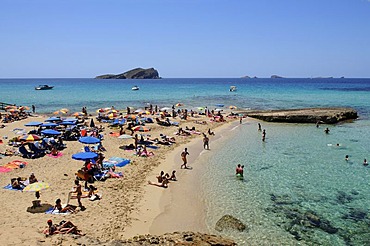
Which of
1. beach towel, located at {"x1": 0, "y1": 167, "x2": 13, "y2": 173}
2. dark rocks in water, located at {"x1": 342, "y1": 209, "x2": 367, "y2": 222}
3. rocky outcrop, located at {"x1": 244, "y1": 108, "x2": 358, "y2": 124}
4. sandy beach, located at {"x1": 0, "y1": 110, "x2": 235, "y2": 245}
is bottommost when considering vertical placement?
dark rocks in water, located at {"x1": 342, "y1": 209, "x2": 367, "y2": 222}

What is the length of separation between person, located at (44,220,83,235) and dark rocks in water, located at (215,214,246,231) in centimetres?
497

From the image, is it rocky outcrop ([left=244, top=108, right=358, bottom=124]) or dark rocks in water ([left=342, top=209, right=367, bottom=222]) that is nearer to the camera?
dark rocks in water ([left=342, top=209, right=367, bottom=222])

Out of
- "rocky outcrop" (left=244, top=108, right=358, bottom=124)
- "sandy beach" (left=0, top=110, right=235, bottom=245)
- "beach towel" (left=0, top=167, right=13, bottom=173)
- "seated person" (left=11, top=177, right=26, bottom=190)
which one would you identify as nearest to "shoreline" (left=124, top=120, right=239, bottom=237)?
"sandy beach" (left=0, top=110, right=235, bottom=245)

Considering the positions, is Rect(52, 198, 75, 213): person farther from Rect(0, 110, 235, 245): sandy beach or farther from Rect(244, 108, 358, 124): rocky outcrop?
Rect(244, 108, 358, 124): rocky outcrop

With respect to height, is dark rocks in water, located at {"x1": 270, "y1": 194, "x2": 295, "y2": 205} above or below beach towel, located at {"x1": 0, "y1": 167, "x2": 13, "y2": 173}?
below

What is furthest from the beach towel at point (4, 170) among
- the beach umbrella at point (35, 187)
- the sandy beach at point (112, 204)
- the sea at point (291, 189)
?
the sea at point (291, 189)

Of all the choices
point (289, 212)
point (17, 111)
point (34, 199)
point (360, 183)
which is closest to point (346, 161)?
point (360, 183)

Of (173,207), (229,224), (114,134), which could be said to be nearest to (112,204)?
(173,207)

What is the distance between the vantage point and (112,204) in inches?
525

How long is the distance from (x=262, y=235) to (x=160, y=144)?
1452 cm

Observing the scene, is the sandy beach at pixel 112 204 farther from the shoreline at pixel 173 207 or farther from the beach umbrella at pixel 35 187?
the beach umbrella at pixel 35 187

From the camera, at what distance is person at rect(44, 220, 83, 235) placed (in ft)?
34.2

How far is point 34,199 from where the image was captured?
13523 millimetres

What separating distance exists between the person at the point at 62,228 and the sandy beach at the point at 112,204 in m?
0.23
